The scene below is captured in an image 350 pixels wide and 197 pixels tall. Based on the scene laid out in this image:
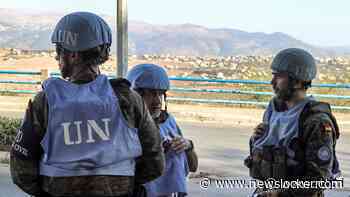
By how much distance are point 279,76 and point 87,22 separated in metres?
0.80

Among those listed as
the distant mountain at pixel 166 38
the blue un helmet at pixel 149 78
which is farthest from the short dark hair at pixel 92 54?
the distant mountain at pixel 166 38

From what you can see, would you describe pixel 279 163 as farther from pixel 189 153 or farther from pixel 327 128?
pixel 189 153

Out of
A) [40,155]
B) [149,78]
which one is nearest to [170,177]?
[149,78]

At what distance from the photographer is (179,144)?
7.33 ft

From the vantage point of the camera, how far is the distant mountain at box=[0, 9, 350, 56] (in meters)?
9.06

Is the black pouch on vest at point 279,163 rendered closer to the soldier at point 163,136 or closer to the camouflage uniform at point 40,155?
the soldier at point 163,136

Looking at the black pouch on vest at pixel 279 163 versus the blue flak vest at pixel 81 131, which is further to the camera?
the black pouch on vest at pixel 279 163

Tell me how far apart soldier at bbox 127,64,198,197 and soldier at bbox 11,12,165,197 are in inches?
22.0

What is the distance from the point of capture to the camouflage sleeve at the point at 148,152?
166 cm

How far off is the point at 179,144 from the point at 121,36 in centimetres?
196

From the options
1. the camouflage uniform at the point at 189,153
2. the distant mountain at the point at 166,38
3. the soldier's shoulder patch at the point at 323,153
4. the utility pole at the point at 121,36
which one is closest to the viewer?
the soldier's shoulder patch at the point at 323,153

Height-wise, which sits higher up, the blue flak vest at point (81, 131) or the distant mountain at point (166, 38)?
the blue flak vest at point (81, 131)

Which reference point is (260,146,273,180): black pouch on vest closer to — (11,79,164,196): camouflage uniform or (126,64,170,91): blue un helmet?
(126,64,170,91): blue un helmet

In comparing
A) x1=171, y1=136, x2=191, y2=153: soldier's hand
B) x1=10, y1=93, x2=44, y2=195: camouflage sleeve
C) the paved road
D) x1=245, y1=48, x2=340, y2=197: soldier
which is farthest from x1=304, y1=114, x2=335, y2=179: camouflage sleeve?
the paved road
